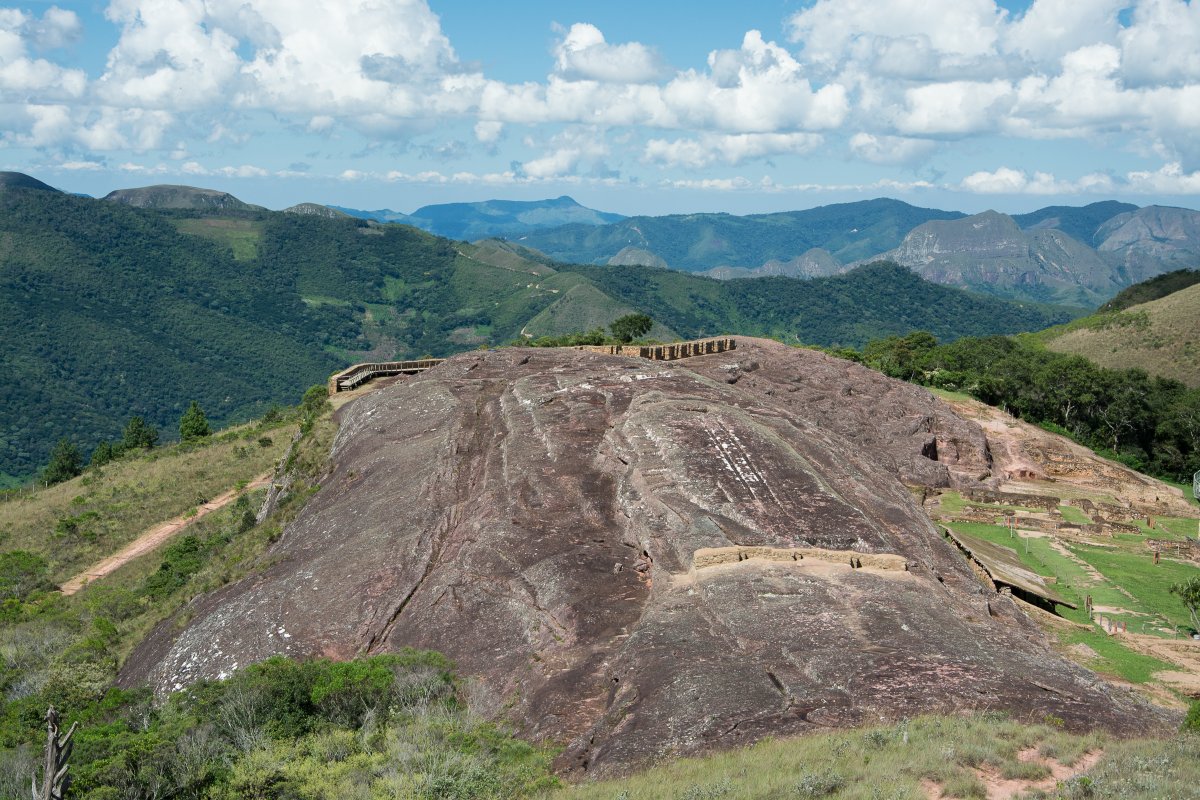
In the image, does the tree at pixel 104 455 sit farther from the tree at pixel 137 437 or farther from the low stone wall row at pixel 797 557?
the low stone wall row at pixel 797 557

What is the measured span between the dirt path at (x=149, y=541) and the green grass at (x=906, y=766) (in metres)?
34.4

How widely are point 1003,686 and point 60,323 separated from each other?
202072mm

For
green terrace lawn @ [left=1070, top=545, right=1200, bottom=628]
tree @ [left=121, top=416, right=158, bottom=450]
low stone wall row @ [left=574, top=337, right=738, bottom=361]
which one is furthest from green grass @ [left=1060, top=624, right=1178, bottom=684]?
tree @ [left=121, top=416, right=158, bottom=450]

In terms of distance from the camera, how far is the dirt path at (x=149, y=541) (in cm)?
4209

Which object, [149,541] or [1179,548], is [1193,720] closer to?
[1179,548]

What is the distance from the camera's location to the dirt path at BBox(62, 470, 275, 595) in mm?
42094

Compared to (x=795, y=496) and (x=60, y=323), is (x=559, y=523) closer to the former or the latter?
(x=795, y=496)

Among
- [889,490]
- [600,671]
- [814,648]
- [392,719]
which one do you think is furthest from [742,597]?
[889,490]

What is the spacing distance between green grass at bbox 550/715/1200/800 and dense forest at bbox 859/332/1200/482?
5847cm

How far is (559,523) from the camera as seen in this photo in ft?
83.1

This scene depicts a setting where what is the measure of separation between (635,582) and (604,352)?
2994cm

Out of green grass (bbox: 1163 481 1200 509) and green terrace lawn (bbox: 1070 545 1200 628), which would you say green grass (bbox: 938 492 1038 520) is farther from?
green grass (bbox: 1163 481 1200 509)

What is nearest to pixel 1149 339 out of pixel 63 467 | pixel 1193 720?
pixel 1193 720

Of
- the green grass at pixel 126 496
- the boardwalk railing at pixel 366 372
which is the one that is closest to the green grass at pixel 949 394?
the boardwalk railing at pixel 366 372
